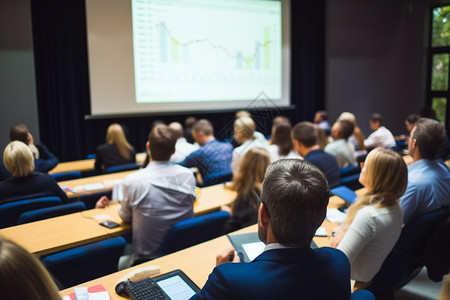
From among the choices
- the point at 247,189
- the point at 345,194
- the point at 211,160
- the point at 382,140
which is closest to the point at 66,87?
the point at 211,160

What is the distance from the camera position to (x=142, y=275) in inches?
72.7

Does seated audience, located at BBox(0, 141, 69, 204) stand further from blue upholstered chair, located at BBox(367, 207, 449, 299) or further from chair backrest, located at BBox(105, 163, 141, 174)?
blue upholstered chair, located at BBox(367, 207, 449, 299)

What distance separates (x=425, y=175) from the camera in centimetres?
254

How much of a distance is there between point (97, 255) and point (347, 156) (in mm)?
3327

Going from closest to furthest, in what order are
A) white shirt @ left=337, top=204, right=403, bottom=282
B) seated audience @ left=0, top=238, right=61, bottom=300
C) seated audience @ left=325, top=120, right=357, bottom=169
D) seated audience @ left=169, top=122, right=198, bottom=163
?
1. seated audience @ left=0, top=238, right=61, bottom=300
2. white shirt @ left=337, top=204, right=403, bottom=282
3. seated audience @ left=325, top=120, right=357, bottom=169
4. seated audience @ left=169, top=122, right=198, bottom=163

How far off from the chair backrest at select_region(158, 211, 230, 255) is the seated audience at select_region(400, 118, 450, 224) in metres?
1.23

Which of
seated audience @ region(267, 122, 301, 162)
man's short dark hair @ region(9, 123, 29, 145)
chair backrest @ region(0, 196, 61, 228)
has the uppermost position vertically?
man's short dark hair @ region(9, 123, 29, 145)

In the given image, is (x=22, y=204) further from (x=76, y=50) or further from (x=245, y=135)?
(x=76, y=50)

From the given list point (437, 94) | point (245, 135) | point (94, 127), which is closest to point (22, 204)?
point (245, 135)

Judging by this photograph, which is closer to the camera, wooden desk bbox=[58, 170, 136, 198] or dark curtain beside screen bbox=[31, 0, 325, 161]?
wooden desk bbox=[58, 170, 136, 198]

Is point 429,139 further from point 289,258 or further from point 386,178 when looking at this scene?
point 289,258

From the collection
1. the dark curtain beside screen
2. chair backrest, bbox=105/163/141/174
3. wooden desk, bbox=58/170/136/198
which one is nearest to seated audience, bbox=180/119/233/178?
wooden desk, bbox=58/170/136/198

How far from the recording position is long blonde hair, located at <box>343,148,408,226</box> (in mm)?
2080

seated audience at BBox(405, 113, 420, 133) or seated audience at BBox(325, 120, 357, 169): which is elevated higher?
seated audience at BBox(405, 113, 420, 133)
